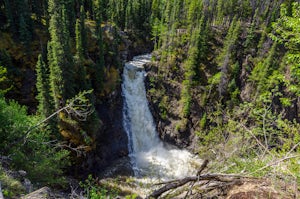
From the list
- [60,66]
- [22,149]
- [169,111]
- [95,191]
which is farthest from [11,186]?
[169,111]

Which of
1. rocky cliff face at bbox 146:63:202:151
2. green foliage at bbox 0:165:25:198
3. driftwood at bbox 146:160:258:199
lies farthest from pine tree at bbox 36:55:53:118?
driftwood at bbox 146:160:258:199

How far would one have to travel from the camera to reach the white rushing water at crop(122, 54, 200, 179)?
2583 centimetres

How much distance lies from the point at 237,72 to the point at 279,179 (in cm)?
3445

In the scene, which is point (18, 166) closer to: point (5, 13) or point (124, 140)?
point (124, 140)

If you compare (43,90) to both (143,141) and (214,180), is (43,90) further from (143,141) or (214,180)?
(214,180)

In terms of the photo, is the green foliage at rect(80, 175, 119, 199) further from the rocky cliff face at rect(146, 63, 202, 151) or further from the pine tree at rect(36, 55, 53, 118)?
the rocky cliff face at rect(146, 63, 202, 151)

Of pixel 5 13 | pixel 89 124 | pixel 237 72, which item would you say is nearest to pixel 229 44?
pixel 237 72

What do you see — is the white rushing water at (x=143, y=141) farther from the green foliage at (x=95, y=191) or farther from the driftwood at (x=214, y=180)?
the driftwood at (x=214, y=180)

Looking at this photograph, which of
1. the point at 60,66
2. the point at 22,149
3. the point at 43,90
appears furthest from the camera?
the point at 60,66

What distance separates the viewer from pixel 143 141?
2975 centimetres

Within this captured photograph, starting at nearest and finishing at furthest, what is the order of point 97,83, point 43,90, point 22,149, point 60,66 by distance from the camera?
point 22,149 → point 43,90 → point 60,66 → point 97,83

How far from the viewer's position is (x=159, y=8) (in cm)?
6397

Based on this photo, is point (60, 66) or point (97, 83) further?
point (97, 83)

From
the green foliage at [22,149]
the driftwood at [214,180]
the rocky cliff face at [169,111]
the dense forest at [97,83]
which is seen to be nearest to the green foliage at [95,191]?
the driftwood at [214,180]
